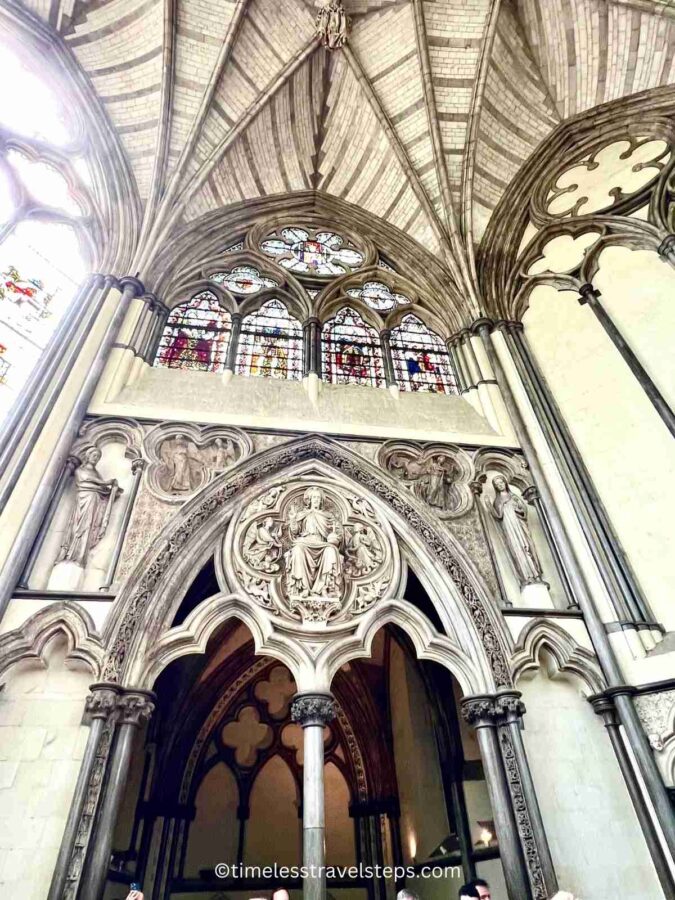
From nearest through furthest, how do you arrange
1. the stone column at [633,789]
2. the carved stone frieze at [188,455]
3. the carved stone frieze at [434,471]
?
1. the stone column at [633,789]
2. the carved stone frieze at [188,455]
3. the carved stone frieze at [434,471]

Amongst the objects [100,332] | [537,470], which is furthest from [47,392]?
[537,470]

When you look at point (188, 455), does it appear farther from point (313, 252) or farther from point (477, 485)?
point (313, 252)

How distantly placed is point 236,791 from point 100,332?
7098 millimetres

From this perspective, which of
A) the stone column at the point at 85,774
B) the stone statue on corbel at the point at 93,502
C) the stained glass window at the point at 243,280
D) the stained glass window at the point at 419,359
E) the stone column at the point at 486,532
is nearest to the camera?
the stone column at the point at 85,774

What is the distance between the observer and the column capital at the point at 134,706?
14.1 ft

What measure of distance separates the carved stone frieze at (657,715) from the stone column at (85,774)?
4447 mm

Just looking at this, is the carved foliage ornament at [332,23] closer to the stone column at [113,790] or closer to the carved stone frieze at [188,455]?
the carved stone frieze at [188,455]

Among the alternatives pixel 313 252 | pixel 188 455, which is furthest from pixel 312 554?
pixel 313 252

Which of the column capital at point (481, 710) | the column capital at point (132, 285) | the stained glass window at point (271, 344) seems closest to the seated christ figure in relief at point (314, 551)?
the column capital at point (481, 710)

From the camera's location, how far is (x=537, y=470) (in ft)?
21.6

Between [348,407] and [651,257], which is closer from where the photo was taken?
[348,407]

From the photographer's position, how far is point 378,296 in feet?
33.1

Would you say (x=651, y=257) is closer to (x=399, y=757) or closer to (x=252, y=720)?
(x=399, y=757)

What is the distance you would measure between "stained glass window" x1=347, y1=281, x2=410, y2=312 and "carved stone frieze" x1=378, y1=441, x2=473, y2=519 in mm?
4022
